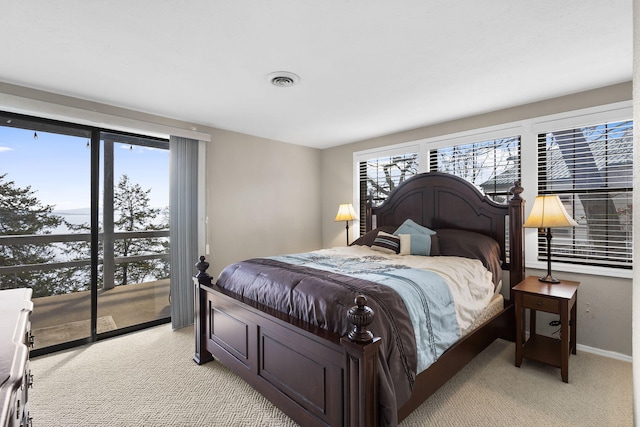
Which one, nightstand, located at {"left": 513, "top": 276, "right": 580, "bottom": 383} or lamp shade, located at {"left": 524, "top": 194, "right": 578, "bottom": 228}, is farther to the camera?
lamp shade, located at {"left": 524, "top": 194, "right": 578, "bottom": 228}

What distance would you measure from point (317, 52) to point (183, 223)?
2.49 m

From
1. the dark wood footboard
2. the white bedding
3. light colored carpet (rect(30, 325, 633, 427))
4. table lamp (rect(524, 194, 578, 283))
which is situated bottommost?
light colored carpet (rect(30, 325, 633, 427))

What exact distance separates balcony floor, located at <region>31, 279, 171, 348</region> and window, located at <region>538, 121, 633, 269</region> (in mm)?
4304

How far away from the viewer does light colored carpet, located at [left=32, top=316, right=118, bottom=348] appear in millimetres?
2932

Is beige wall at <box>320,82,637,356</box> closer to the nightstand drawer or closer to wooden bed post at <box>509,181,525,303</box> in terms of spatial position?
wooden bed post at <box>509,181,525,303</box>

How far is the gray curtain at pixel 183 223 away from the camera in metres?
3.55

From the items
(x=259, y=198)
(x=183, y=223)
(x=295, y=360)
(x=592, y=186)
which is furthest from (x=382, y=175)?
(x=295, y=360)

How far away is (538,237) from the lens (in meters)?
3.16

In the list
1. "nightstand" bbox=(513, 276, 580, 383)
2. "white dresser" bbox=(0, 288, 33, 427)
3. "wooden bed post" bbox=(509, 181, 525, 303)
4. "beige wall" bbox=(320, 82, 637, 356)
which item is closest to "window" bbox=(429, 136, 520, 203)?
"beige wall" bbox=(320, 82, 637, 356)

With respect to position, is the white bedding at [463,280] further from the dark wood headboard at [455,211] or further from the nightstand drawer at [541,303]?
the dark wood headboard at [455,211]

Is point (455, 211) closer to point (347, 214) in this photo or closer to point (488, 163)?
point (488, 163)

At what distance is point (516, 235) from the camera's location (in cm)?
304

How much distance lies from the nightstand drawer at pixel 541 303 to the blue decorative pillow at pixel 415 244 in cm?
92

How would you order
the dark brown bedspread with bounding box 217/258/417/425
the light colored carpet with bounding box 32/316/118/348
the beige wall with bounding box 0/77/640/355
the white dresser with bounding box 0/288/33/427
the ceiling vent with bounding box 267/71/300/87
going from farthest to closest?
the light colored carpet with bounding box 32/316/118/348, the beige wall with bounding box 0/77/640/355, the ceiling vent with bounding box 267/71/300/87, the dark brown bedspread with bounding box 217/258/417/425, the white dresser with bounding box 0/288/33/427
